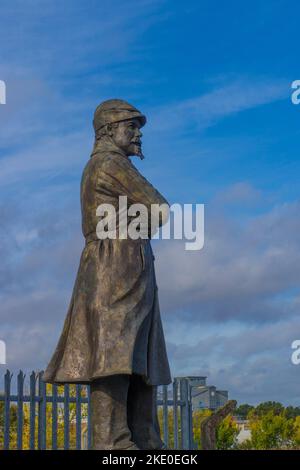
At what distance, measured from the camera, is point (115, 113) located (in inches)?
290

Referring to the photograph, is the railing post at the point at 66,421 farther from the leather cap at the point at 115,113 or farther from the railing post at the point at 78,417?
the leather cap at the point at 115,113

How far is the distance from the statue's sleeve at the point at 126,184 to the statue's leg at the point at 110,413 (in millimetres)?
1415

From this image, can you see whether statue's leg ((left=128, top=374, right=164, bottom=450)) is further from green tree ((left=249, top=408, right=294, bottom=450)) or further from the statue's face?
green tree ((left=249, top=408, right=294, bottom=450))

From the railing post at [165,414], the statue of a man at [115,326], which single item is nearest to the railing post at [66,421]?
the railing post at [165,414]

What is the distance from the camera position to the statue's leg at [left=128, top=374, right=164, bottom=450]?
7016 millimetres

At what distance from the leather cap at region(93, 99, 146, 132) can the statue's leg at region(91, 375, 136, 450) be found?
215 centimetres
